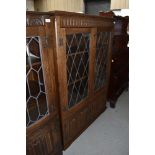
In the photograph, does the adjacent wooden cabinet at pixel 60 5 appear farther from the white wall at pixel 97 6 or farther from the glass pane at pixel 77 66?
the glass pane at pixel 77 66

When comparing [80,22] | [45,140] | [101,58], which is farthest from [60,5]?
[45,140]

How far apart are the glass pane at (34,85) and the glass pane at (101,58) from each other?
94 cm

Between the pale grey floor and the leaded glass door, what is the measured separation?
1.39 ft

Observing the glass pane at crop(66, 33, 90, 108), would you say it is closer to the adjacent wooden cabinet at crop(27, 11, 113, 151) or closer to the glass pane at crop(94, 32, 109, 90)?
the adjacent wooden cabinet at crop(27, 11, 113, 151)

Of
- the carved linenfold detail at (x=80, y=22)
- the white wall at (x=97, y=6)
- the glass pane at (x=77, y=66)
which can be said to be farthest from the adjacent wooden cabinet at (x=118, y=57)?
the white wall at (x=97, y=6)

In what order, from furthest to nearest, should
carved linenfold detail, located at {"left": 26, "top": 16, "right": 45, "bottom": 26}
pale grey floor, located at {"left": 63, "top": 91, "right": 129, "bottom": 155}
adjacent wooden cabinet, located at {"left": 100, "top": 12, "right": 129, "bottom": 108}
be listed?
adjacent wooden cabinet, located at {"left": 100, "top": 12, "right": 129, "bottom": 108} → pale grey floor, located at {"left": 63, "top": 91, "right": 129, "bottom": 155} → carved linenfold detail, located at {"left": 26, "top": 16, "right": 45, "bottom": 26}

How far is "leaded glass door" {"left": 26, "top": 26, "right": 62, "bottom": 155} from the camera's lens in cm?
126

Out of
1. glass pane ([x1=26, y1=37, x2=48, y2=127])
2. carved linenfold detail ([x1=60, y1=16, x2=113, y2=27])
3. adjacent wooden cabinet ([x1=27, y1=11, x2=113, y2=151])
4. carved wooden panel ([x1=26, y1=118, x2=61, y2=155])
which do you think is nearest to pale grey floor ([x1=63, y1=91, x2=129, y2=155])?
adjacent wooden cabinet ([x1=27, y1=11, x2=113, y2=151])

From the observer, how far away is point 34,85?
53.3 inches

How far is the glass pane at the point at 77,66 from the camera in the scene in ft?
5.40
